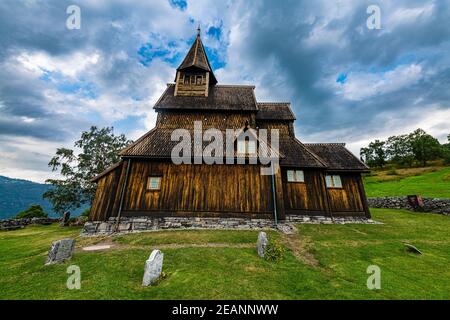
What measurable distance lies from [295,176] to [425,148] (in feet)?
210

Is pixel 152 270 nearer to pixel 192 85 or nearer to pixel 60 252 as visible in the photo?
pixel 60 252

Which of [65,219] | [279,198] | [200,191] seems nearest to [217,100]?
[200,191]

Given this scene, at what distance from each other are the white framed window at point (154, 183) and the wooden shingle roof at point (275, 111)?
11.9 meters

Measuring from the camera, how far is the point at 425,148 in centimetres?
5416

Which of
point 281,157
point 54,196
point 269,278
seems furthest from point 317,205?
point 54,196

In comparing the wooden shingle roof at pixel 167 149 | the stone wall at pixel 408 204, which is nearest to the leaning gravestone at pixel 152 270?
the wooden shingle roof at pixel 167 149

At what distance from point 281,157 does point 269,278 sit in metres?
9.63

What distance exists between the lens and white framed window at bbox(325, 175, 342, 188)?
55.9 ft

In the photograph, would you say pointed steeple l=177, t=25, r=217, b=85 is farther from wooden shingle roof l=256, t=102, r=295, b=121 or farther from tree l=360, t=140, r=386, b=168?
tree l=360, t=140, r=386, b=168

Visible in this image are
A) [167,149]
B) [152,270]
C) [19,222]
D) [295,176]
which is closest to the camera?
[152,270]

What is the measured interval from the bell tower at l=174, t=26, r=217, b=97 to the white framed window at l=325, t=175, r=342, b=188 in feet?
48.7

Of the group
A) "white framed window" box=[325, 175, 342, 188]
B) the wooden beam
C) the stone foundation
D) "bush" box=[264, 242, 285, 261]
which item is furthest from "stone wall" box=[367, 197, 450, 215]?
"bush" box=[264, 242, 285, 261]

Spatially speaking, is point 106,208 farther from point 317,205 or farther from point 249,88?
point 249,88

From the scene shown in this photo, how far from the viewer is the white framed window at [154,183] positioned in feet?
47.8
